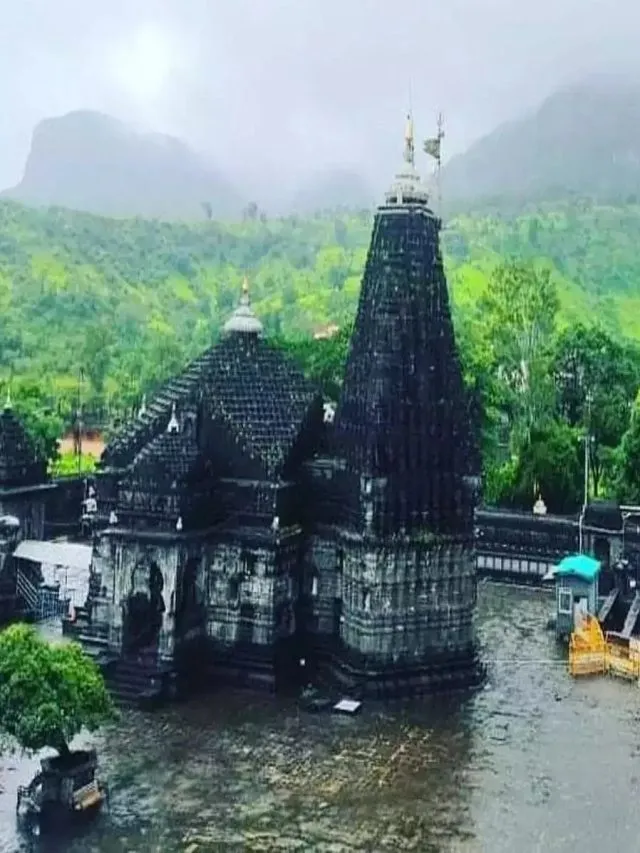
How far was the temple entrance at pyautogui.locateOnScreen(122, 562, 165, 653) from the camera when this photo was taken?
24328 mm

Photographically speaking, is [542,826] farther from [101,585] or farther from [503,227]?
[503,227]

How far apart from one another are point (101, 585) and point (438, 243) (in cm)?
994

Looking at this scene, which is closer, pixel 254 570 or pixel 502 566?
pixel 254 570

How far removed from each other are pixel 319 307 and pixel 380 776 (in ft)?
255

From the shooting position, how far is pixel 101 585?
84.8 feet

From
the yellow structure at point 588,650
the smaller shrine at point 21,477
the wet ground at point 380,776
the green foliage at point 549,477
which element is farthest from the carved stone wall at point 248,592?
the green foliage at point 549,477

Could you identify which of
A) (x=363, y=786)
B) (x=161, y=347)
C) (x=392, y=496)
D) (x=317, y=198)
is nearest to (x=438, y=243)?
(x=392, y=496)

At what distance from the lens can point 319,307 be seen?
3777 inches

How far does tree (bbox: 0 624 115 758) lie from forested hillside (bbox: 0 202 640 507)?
23117 mm

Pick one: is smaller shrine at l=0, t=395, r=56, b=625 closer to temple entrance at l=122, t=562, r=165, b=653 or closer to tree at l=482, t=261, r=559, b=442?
temple entrance at l=122, t=562, r=165, b=653

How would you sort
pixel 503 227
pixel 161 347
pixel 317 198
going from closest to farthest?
pixel 161 347 → pixel 503 227 → pixel 317 198

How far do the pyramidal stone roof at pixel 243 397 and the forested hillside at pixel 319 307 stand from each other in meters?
14.2

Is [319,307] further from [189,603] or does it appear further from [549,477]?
[189,603]

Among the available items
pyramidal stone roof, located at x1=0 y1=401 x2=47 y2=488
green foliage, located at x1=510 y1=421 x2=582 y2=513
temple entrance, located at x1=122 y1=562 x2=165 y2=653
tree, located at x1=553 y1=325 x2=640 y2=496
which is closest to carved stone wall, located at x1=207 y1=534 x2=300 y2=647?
temple entrance, located at x1=122 y1=562 x2=165 y2=653
